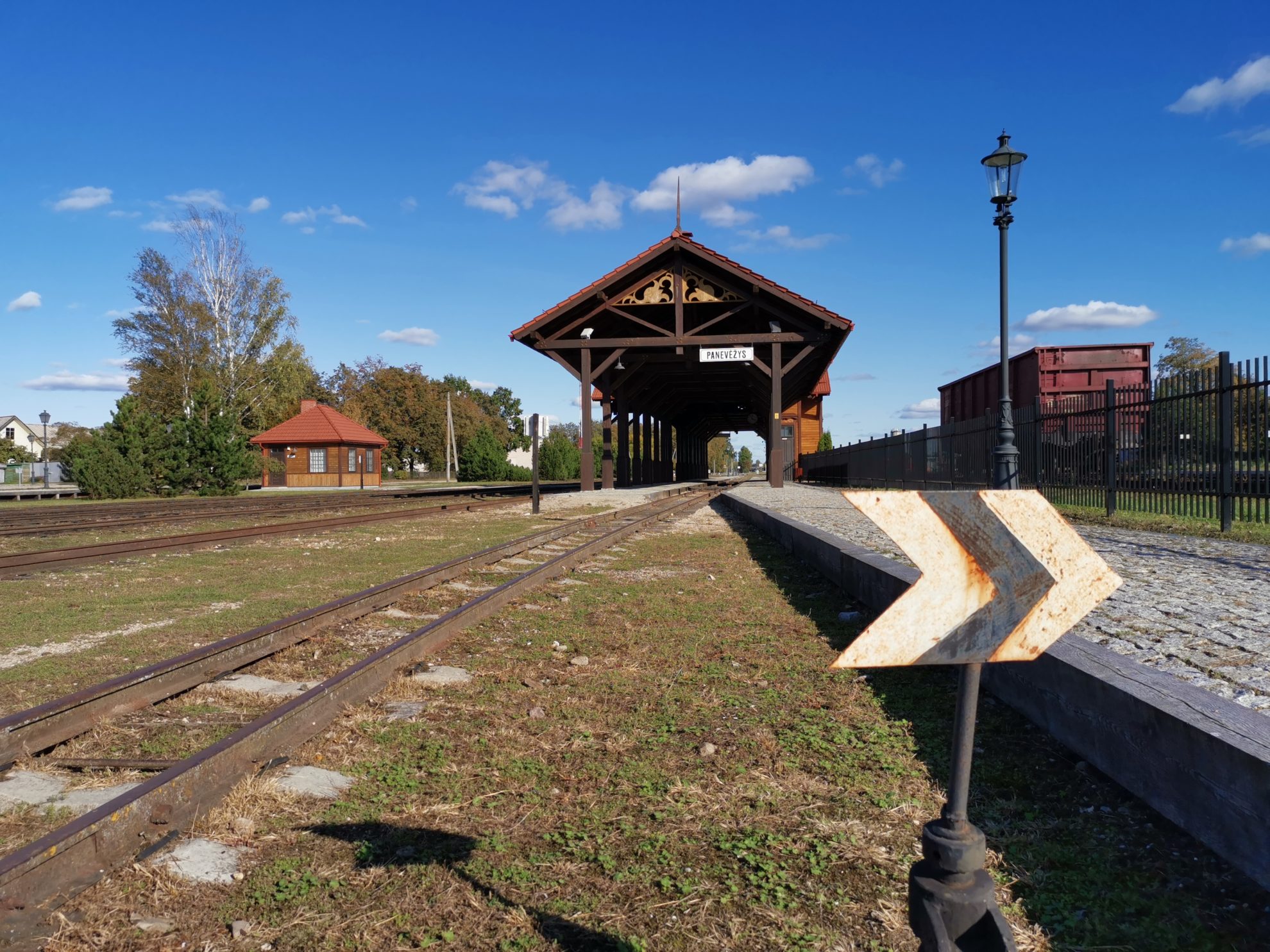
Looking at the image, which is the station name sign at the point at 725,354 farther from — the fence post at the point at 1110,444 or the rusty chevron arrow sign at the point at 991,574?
the rusty chevron arrow sign at the point at 991,574

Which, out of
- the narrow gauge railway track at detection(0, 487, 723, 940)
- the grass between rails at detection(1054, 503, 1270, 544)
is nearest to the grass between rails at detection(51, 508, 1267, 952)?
the narrow gauge railway track at detection(0, 487, 723, 940)

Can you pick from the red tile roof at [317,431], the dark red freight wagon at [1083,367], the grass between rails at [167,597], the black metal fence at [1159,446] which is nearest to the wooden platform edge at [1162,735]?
the grass between rails at [167,597]

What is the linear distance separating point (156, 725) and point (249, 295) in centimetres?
4645

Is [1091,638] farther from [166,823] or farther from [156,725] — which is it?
[156,725]

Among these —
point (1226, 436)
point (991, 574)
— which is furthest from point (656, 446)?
point (991, 574)

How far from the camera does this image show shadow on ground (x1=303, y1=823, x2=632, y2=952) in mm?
2199

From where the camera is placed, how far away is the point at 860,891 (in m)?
2.43

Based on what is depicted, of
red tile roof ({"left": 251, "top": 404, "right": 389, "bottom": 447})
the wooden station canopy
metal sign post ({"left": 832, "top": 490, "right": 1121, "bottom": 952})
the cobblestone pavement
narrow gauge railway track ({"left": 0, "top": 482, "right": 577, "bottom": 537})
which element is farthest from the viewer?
red tile roof ({"left": 251, "top": 404, "right": 389, "bottom": 447})

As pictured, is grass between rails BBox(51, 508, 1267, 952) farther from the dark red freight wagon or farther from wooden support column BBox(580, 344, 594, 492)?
wooden support column BBox(580, 344, 594, 492)

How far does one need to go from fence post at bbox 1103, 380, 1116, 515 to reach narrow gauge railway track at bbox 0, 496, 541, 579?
1225 cm

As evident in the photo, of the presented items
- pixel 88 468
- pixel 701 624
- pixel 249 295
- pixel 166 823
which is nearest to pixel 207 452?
pixel 88 468

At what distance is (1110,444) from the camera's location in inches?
473

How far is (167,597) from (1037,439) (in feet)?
41.7

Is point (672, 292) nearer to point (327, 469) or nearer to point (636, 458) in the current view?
point (636, 458)
